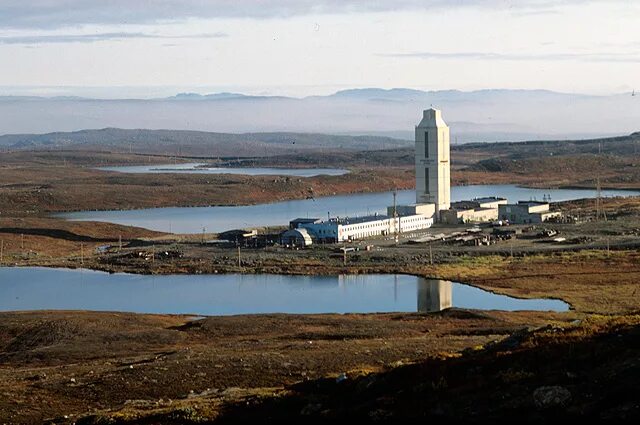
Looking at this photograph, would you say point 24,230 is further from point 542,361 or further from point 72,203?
point 542,361

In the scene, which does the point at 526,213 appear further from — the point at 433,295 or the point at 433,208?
the point at 433,295

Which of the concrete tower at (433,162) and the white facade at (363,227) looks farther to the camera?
the concrete tower at (433,162)

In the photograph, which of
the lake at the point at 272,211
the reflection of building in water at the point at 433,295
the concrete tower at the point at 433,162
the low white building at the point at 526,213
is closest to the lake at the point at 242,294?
the reflection of building in water at the point at 433,295

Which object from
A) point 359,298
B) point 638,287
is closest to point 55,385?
point 359,298

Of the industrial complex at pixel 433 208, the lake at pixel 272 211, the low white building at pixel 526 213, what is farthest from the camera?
the lake at pixel 272 211

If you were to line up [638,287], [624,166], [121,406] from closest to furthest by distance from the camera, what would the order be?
[121,406]
[638,287]
[624,166]

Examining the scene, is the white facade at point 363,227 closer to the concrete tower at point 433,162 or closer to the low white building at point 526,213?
Answer: the concrete tower at point 433,162

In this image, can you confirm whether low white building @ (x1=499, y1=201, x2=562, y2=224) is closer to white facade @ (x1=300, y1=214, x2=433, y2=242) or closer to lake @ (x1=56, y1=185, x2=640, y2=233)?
white facade @ (x1=300, y1=214, x2=433, y2=242)
